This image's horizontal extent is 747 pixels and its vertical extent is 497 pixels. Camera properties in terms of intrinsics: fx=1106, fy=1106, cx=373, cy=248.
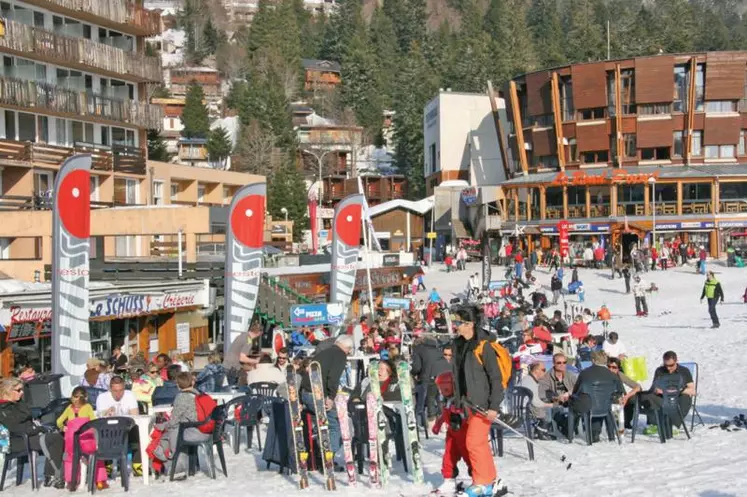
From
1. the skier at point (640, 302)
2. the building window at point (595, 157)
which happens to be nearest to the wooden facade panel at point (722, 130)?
the building window at point (595, 157)

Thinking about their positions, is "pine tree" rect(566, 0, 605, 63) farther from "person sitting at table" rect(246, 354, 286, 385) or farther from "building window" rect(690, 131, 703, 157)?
"person sitting at table" rect(246, 354, 286, 385)

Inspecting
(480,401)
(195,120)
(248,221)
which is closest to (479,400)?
(480,401)

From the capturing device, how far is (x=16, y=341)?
2112cm

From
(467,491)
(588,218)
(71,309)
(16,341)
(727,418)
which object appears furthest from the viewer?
(588,218)

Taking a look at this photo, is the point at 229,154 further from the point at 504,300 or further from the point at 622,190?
the point at 504,300

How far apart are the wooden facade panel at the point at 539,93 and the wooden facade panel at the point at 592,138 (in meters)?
2.63

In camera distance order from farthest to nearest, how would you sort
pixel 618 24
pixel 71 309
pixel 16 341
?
1. pixel 618 24
2. pixel 16 341
3. pixel 71 309

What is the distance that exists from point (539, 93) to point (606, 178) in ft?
26.9

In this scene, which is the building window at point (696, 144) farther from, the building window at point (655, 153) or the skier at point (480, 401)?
the skier at point (480, 401)

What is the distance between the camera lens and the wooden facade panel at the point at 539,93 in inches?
2586

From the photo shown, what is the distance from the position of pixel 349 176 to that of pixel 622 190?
1798 inches

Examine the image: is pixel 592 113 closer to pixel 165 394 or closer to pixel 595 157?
pixel 595 157

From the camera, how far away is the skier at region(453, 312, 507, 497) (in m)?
9.74

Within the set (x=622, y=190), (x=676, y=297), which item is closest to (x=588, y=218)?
(x=622, y=190)
